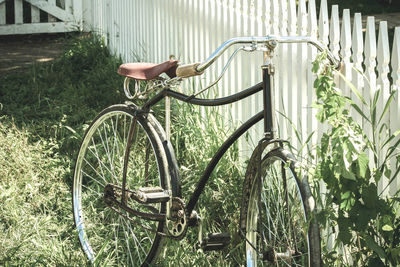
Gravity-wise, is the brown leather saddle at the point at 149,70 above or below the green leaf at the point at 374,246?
above

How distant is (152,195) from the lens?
165 inches

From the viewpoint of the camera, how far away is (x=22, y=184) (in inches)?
227

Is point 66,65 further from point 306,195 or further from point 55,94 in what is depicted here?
point 306,195

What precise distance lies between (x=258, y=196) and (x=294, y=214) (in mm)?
292

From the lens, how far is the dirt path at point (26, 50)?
9867 millimetres

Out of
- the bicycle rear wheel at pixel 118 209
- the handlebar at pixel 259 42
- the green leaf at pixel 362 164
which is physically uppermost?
the handlebar at pixel 259 42

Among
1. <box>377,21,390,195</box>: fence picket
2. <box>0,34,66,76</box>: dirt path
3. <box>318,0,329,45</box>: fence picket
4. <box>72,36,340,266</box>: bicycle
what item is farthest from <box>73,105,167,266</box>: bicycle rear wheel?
<box>0,34,66,76</box>: dirt path

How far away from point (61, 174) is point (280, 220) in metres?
2.48

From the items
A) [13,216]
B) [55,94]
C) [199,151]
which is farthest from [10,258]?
[55,94]

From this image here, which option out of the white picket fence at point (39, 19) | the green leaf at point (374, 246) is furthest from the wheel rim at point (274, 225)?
the white picket fence at point (39, 19)

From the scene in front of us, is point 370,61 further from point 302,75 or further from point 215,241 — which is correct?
point 215,241

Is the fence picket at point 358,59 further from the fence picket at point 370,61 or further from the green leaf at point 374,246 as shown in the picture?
the green leaf at point 374,246

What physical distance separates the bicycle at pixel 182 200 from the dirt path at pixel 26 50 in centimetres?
471

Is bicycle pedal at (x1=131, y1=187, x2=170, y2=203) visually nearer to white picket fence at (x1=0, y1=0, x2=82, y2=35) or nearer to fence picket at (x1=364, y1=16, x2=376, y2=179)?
fence picket at (x1=364, y1=16, x2=376, y2=179)
